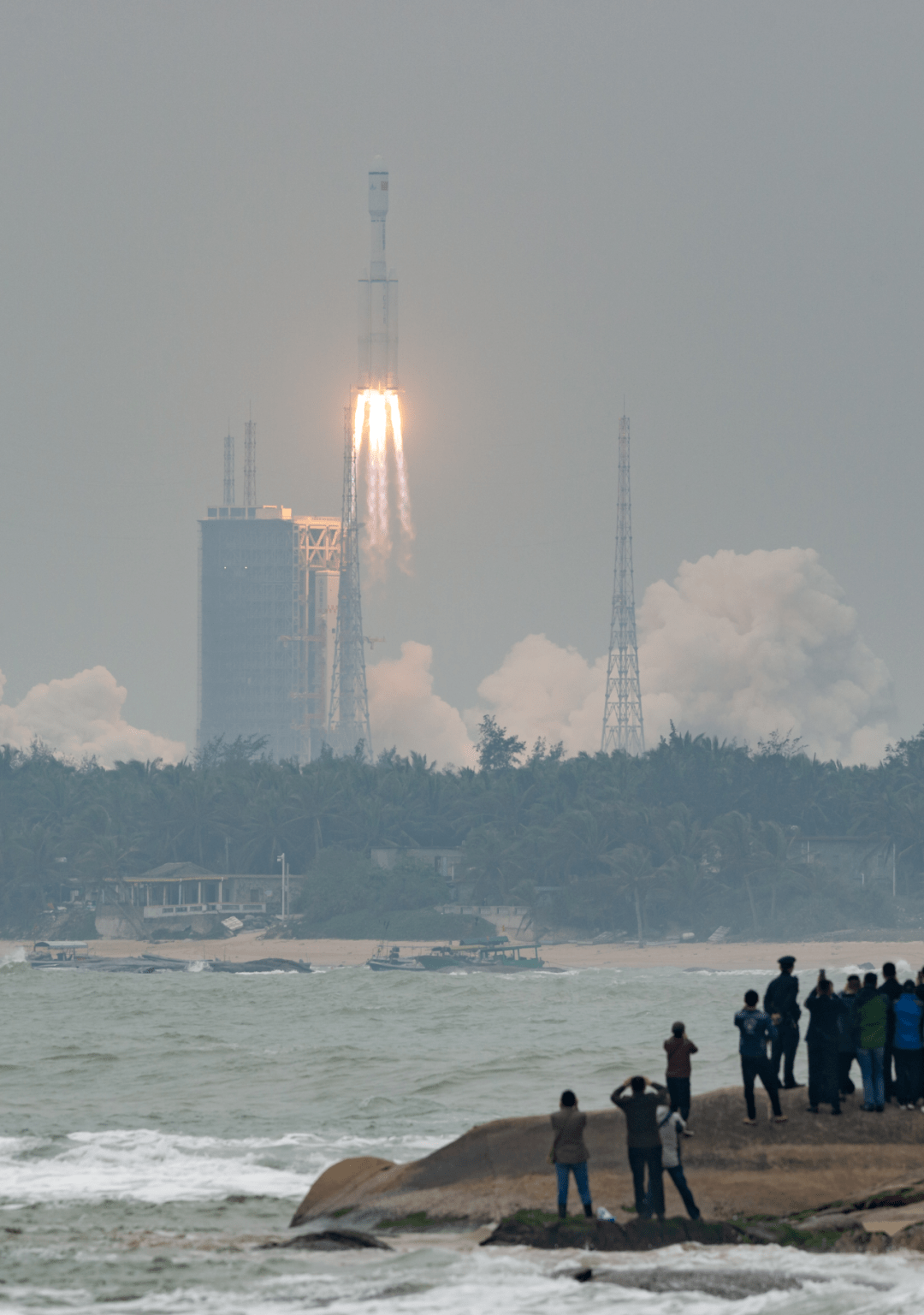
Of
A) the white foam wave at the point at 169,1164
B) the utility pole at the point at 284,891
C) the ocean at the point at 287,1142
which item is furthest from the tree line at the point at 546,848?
the white foam wave at the point at 169,1164

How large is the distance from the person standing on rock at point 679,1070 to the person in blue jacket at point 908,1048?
3.36 metres

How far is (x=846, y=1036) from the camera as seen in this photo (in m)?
28.0

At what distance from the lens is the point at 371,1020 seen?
8231 centimetres

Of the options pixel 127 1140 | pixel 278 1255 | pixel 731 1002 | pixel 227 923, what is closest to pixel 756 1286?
pixel 278 1255

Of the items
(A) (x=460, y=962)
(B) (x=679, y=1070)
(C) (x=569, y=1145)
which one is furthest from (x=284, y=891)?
(C) (x=569, y=1145)

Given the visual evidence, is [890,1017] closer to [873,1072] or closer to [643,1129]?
[873,1072]

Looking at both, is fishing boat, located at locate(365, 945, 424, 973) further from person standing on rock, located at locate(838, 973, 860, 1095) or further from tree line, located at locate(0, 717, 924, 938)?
person standing on rock, located at locate(838, 973, 860, 1095)

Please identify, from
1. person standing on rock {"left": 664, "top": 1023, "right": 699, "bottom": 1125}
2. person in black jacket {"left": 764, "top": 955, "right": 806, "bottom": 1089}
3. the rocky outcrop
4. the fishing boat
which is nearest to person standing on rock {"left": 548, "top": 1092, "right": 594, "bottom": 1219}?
the rocky outcrop

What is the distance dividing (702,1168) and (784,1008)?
103 inches

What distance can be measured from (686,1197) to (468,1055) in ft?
123

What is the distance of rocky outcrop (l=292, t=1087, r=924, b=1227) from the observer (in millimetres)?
26516

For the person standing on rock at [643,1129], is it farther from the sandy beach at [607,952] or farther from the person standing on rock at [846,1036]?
the sandy beach at [607,952]

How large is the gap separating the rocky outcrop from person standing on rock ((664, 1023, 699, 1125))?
86cm

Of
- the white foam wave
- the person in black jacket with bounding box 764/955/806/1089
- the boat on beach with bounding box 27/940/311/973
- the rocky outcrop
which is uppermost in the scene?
the person in black jacket with bounding box 764/955/806/1089
